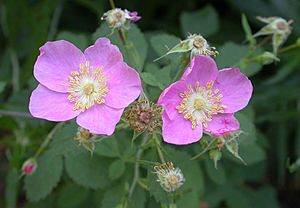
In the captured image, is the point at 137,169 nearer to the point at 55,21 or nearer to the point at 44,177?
the point at 44,177

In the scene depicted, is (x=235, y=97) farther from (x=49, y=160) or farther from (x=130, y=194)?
(x=49, y=160)

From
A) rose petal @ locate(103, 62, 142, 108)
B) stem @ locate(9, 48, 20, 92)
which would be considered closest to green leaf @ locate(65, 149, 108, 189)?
rose petal @ locate(103, 62, 142, 108)

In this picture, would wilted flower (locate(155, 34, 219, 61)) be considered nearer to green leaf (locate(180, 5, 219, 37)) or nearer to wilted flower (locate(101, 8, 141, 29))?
wilted flower (locate(101, 8, 141, 29))

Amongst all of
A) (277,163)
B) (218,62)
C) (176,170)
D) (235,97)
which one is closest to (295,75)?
(277,163)

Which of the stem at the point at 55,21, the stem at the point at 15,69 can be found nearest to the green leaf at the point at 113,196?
the stem at the point at 15,69

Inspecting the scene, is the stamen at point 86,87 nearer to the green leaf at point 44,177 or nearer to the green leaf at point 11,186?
the green leaf at point 44,177
